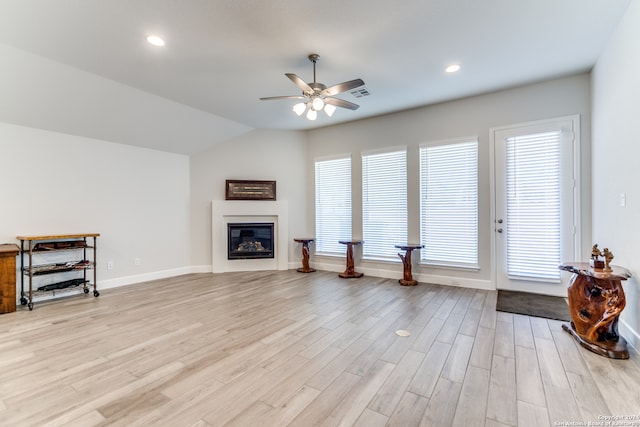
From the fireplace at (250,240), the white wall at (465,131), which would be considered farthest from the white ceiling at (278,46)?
the fireplace at (250,240)

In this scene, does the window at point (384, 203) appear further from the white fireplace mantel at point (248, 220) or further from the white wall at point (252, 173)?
the white fireplace mantel at point (248, 220)

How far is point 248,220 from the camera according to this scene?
20.0ft

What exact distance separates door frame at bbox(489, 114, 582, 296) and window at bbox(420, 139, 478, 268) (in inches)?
8.5

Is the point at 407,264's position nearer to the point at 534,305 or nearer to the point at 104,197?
the point at 534,305

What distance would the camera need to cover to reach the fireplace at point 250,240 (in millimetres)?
5961

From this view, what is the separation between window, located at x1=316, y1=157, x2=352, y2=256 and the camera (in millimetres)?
5875

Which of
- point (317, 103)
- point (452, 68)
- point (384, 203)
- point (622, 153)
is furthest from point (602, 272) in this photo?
point (384, 203)

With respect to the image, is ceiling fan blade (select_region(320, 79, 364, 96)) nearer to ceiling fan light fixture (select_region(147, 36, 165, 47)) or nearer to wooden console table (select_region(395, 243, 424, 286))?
A: ceiling fan light fixture (select_region(147, 36, 165, 47))

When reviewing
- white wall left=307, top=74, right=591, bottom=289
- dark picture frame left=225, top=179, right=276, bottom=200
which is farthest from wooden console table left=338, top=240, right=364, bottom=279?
dark picture frame left=225, top=179, right=276, bottom=200

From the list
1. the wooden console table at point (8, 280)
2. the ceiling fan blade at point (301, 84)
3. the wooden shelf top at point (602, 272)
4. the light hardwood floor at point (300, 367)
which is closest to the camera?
the light hardwood floor at point (300, 367)

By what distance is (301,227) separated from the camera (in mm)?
6375

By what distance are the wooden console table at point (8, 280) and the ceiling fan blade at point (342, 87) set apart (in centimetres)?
417

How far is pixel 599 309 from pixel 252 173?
5.59 m

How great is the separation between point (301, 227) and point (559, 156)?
4.53 meters
